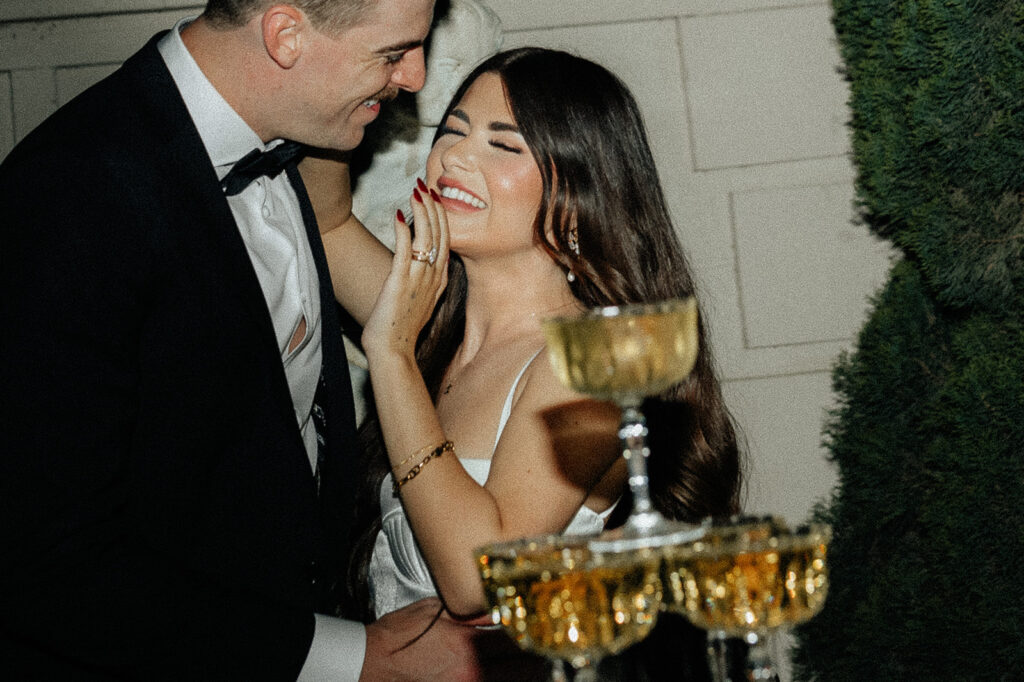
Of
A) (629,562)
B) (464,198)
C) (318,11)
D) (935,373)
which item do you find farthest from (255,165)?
(935,373)

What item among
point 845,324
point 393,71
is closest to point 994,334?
point 845,324

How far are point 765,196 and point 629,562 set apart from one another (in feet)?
6.95

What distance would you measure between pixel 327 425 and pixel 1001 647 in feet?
5.15

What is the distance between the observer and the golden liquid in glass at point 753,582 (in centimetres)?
111

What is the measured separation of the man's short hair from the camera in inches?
77.5

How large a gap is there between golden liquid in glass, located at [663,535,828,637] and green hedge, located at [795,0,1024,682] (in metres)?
1.49

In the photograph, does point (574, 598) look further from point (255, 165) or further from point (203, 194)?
point (255, 165)

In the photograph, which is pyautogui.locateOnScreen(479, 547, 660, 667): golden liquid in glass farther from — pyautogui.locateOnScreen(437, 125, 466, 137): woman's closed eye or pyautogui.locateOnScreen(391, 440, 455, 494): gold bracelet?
pyautogui.locateOnScreen(437, 125, 466, 137): woman's closed eye

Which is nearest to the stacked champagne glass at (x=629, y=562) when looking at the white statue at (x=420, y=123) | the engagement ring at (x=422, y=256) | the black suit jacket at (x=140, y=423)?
the black suit jacket at (x=140, y=423)

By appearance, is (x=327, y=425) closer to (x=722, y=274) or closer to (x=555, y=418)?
(x=555, y=418)

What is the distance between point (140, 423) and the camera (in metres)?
1.75

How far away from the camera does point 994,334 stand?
2.48 m

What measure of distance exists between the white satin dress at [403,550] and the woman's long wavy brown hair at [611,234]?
0.19 feet

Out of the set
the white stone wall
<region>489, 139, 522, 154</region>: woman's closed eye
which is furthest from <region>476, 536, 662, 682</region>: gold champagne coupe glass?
the white stone wall
